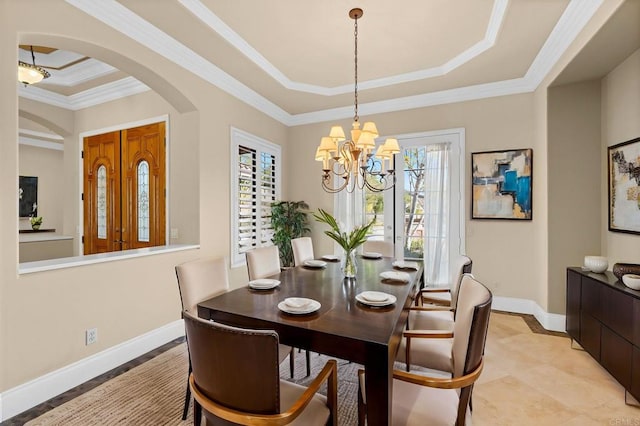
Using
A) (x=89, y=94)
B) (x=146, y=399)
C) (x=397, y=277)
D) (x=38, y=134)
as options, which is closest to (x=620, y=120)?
(x=397, y=277)

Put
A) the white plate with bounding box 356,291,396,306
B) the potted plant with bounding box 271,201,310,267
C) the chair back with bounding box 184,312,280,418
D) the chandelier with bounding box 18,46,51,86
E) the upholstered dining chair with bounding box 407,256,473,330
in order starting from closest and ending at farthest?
1. the chair back with bounding box 184,312,280,418
2. the white plate with bounding box 356,291,396,306
3. the upholstered dining chair with bounding box 407,256,473,330
4. the chandelier with bounding box 18,46,51,86
5. the potted plant with bounding box 271,201,310,267

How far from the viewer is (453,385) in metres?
1.27

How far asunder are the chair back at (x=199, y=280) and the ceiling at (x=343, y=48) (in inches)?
78.8

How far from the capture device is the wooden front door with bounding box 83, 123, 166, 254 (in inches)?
145

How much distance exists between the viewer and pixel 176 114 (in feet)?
11.4

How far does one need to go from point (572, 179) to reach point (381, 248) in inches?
87.0

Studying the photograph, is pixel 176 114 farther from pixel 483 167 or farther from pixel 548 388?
pixel 548 388

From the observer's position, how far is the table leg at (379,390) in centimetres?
122

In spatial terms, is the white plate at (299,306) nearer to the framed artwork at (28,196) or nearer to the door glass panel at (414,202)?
the door glass panel at (414,202)

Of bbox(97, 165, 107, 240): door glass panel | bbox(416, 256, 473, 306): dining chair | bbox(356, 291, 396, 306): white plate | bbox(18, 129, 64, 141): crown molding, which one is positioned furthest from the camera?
bbox(18, 129, 64, 141): crown molding

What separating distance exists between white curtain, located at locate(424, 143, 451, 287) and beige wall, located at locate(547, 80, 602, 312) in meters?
1.15

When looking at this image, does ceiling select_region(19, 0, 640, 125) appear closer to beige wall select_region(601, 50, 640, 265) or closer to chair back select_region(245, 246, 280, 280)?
beige wall select_region(601, 50, 640, 265)

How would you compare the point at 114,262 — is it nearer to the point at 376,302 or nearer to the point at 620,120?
the point at 376,302

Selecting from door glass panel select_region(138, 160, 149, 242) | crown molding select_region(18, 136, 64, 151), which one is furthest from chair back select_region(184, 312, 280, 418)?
crown molding select_region(18, 136, 64, 151)
